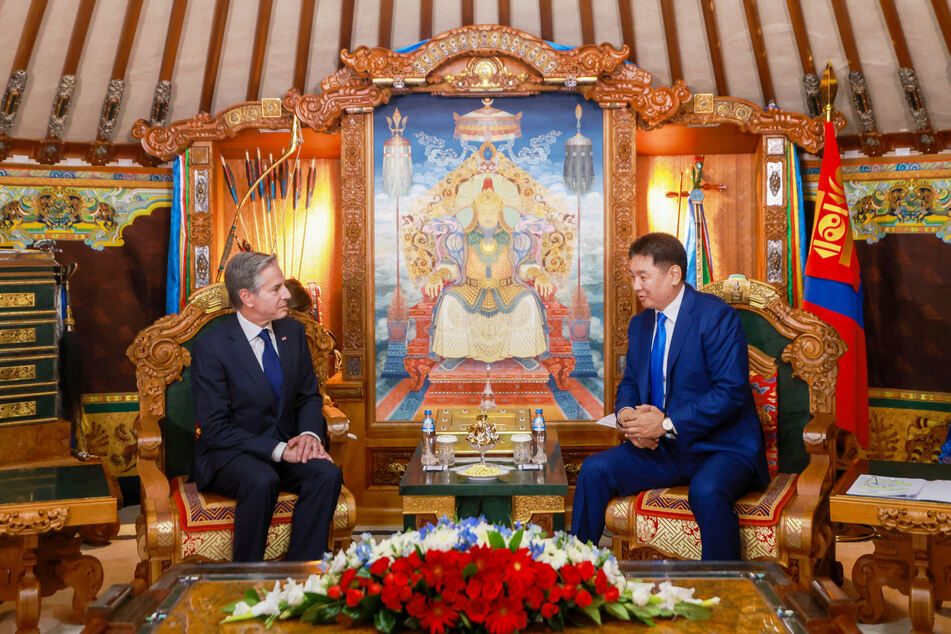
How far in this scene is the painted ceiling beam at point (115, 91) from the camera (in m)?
5.18

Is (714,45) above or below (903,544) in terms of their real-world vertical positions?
above

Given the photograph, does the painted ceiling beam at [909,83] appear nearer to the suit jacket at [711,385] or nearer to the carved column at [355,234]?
the suit jacket at [711,385]

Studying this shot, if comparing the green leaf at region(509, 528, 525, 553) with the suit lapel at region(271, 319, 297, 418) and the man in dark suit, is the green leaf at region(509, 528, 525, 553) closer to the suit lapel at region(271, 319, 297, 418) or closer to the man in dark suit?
the man in dark suit

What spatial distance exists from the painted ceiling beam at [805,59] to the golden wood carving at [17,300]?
4.59m

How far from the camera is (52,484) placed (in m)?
3.20

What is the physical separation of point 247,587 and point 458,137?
328 centimetres

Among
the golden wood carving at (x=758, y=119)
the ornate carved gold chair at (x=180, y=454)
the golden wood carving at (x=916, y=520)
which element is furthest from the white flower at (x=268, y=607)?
the golden wood carving at (x=758, y=119)

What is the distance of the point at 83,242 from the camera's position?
5512 mm

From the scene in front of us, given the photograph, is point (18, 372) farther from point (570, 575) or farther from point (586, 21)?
point (586, 21)

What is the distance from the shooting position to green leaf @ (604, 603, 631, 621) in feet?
6.43

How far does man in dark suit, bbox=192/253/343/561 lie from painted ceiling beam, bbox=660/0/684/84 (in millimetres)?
3088

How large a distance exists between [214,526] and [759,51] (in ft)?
13.8

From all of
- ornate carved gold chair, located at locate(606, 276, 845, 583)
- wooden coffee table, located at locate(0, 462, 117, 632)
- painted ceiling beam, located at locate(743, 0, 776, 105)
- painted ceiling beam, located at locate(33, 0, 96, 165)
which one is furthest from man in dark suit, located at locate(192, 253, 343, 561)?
painted ceiling beam, located at locate(743, 0, 776, 105)

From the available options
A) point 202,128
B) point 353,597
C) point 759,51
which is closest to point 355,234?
point 202,128
